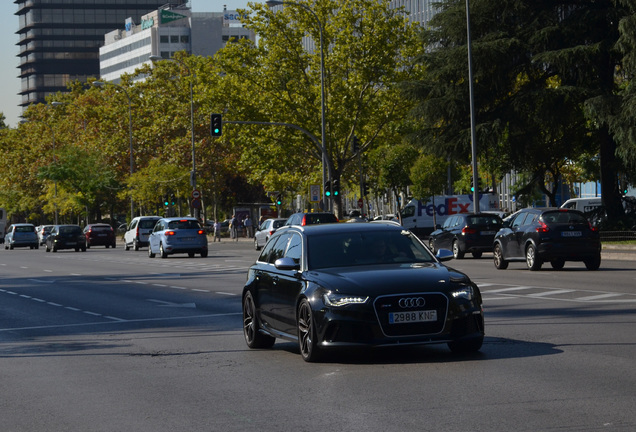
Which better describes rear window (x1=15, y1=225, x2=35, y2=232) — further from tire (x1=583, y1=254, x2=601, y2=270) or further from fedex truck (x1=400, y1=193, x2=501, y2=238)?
tire (x1=583, y1=254, x2=601, y2=270)

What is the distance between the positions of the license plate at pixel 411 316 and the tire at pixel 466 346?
1.83 ft

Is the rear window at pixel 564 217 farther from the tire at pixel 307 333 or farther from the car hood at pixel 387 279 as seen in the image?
the tire at pixel 307 333

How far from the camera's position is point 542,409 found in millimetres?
8133

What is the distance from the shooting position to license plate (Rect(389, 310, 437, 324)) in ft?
35.0

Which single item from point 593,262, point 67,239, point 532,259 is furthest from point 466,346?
point 67,239

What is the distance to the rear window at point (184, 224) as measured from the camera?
45.8 meters

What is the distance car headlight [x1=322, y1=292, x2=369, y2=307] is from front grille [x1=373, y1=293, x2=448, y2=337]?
150 millimetres

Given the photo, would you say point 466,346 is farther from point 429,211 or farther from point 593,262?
point 429,211

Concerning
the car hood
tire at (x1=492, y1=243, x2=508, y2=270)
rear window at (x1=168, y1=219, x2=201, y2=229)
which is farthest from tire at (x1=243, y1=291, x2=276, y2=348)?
rear window at (x1=168, y1=219, x2=201, y2=229)

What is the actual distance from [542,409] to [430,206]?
57351 mm

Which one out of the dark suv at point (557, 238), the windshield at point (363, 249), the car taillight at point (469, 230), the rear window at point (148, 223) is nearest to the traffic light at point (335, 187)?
the rear window at point (148, 223)

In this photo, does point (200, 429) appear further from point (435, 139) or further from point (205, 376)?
point (435, 139)

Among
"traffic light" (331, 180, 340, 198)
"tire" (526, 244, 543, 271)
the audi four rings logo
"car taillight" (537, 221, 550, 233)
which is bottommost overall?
"tire" (526, 244, 543, 271)

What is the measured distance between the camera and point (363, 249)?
11.7 m
